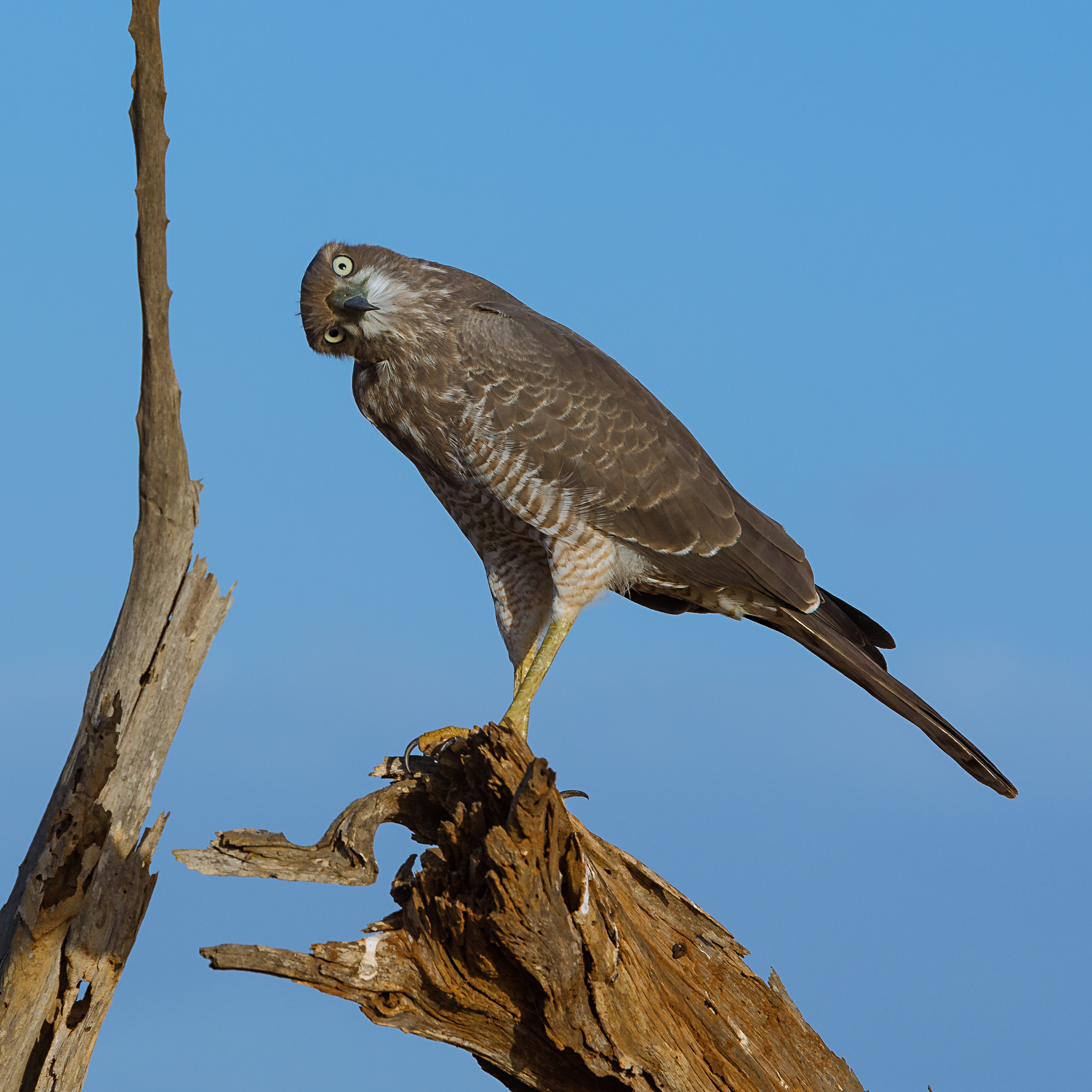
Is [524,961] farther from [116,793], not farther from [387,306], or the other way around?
[387,306]

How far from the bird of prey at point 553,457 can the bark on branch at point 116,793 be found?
119 centimetres

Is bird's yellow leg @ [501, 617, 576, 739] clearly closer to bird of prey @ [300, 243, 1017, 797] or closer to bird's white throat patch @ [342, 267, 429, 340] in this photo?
bird of prey @ [300, 243, 1017, 797]

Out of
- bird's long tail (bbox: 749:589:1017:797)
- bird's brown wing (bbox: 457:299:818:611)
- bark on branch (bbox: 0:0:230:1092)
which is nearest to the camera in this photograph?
bark on branch (bbox: 0:0:230:1092)

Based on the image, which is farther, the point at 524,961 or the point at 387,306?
the point at 387,306

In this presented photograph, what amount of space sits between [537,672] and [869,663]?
5.39 feet

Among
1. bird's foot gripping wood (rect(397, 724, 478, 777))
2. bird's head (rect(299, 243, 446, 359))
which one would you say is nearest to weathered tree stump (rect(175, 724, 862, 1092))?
bird's foot gripping wood (rect(397, 724, 478, 777))

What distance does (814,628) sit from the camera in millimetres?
5590

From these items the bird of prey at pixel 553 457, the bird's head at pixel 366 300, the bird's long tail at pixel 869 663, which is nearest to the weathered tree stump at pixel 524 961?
the bird of prey at pixel 553 457

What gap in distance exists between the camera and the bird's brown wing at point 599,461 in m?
5.21

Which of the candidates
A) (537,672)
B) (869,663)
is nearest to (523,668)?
(537,672)

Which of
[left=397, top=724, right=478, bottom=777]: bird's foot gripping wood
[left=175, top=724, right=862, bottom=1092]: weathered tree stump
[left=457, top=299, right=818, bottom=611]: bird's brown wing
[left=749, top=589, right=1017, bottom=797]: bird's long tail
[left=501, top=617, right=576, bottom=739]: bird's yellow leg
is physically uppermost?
[left=457, top=299, right=818, bottom=611]: bird's brown wing

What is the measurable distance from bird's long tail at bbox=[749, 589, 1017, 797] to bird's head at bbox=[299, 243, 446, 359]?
2.30 m

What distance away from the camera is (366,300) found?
207 inches

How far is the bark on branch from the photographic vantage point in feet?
14.5
